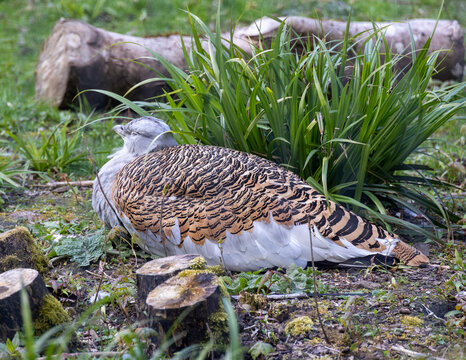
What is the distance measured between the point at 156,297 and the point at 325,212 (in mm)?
1247

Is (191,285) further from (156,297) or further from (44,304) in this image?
(44,304)

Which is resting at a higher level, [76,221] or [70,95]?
[70,95]

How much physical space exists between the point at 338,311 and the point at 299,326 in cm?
29

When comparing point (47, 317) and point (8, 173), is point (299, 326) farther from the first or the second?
point (8, 173)

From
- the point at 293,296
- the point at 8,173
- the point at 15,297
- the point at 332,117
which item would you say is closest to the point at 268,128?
the point at 332,117

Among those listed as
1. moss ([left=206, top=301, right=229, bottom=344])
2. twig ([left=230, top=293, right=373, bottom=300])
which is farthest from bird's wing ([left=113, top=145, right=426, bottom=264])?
moss ([left=206, top=301, right=229, bottom=344])

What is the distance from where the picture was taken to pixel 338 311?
2811 millimetres

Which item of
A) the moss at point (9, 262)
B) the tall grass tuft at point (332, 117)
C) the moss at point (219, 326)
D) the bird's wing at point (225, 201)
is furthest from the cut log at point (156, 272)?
the tall grass tuft at point (332, 117)

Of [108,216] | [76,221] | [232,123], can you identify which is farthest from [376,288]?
[76,221]

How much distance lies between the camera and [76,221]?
13.8 feet

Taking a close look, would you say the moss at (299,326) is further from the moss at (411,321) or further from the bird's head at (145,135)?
the bird's head at (145,135)

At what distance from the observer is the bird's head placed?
3.96 m

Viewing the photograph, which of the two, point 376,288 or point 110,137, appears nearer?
point 376,288

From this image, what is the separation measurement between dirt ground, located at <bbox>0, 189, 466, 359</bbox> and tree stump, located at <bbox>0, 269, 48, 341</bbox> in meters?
0.28
